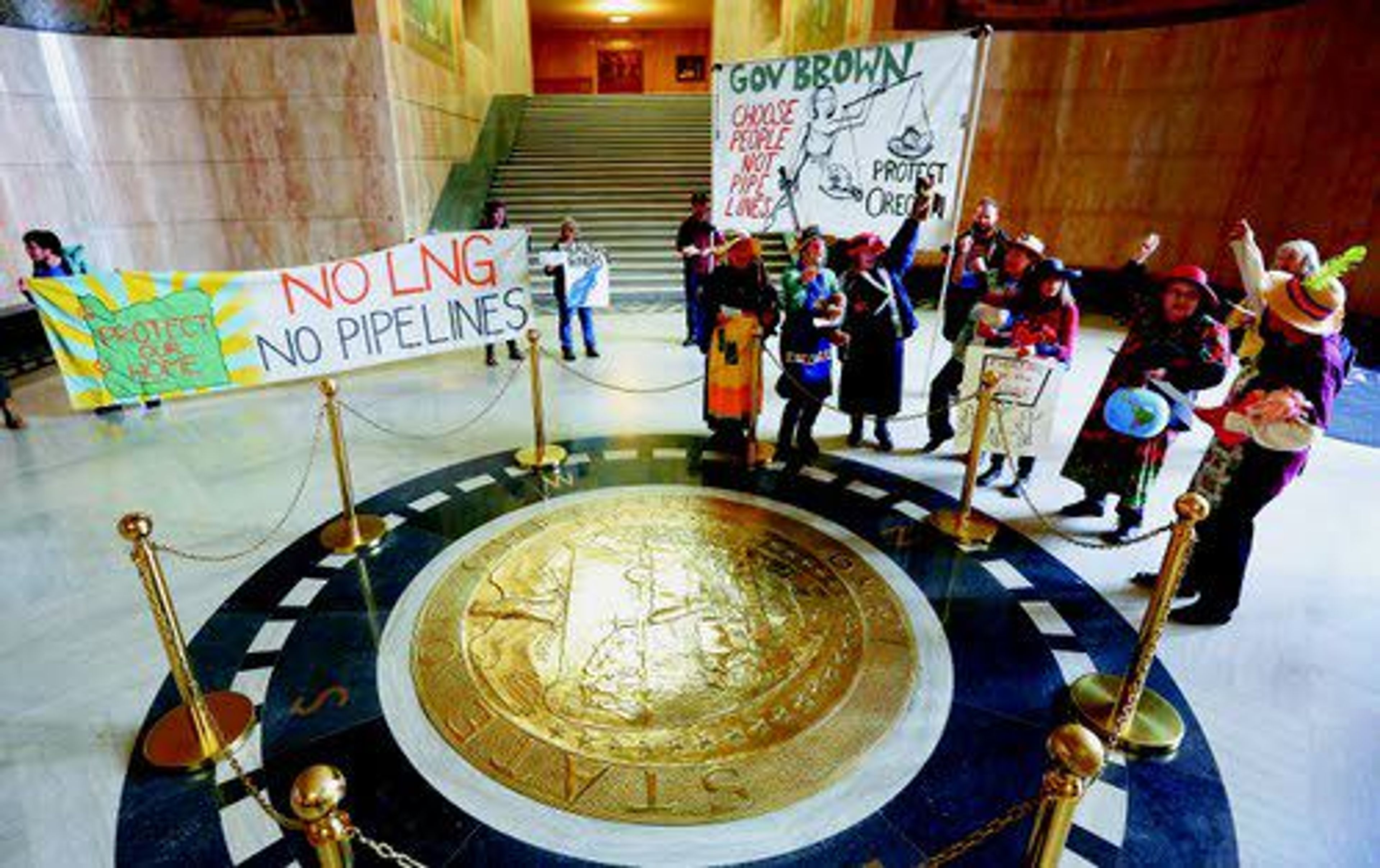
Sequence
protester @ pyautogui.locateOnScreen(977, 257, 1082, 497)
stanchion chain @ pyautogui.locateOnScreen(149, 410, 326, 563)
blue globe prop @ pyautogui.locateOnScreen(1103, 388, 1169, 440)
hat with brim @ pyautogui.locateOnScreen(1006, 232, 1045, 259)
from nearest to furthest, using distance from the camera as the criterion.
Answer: blue globe prop @ pyautogui.locateOnScreen(1103, 388, 1169, 440) → stanchion chain @ pyautogui.locateOnScreen(149, 410, 326, 563) → protester @ pyautogui.locateOnScreen(977, 257, 1082, 497) → hat with brim @ pyautogui.locateOnScreen(1006, 232, 1045, 259)

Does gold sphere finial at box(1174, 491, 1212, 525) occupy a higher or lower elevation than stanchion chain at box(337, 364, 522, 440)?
higher

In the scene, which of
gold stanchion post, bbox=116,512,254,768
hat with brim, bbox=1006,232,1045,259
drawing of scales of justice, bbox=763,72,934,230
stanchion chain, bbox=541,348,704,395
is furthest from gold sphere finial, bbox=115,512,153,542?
drawing of scales of justice, bbox=763,72,934,230

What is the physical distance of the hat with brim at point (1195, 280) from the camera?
3.98 m

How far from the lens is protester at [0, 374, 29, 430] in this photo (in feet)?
21.1

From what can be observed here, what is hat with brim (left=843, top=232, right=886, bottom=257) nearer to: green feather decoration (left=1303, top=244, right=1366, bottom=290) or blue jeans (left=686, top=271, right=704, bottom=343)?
green feather decoration (left=1303, top=244, right=1366, bottom=290)

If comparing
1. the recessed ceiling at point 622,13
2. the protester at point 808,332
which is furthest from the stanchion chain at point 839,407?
the recessed ceiling at point 622,13

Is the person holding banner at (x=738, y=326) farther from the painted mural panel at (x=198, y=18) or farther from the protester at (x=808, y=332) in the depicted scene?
the painted mural panel at (x=198, y=18)

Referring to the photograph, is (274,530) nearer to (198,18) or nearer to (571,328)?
(571,328)

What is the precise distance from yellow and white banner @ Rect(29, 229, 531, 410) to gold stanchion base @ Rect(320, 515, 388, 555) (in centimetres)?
232

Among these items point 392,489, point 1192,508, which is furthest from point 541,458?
point 1192,508

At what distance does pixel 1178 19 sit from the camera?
34.5ft

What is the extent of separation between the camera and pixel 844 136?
21.6 ft

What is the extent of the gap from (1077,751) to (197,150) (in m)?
12.0

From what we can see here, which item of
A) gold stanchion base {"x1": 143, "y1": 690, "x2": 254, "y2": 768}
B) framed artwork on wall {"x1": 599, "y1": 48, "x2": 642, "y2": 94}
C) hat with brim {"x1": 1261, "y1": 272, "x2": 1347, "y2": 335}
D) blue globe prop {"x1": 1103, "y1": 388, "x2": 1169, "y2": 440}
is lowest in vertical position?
gold stanchion base {"x1": 143, "y1": 690, "x2": 254, "y2": 768}
